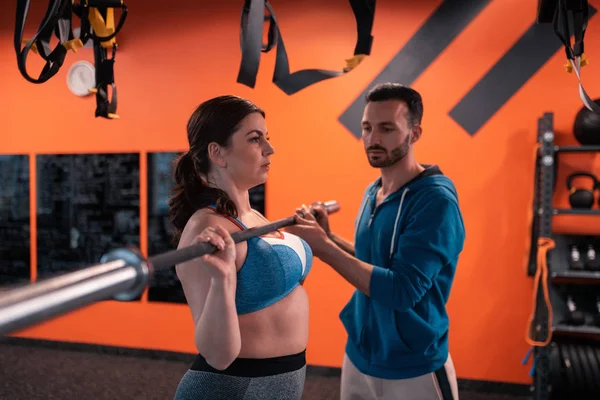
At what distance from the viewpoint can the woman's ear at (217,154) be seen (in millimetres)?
1498

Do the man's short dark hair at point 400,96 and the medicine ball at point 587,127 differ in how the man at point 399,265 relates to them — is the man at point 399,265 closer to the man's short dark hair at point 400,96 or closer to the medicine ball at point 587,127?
the man's short dark hair at point 400,96

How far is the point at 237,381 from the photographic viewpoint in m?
1.40

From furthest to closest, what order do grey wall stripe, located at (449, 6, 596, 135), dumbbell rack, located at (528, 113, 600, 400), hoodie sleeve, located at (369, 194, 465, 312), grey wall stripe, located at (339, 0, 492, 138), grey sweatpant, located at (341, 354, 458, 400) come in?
grey wall stripe, located at (339, 0, 492, 138) < grey wall stripe, located at (449, 6, 596, 135) < dumbbell rack, located at (528, 113, 600, 400) < grey sweatpant, located at (341, 354, 458, 400) < hoodie sleeve, located at (369, 194, 465, 312)

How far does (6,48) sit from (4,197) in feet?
4.44

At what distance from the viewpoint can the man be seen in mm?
1805

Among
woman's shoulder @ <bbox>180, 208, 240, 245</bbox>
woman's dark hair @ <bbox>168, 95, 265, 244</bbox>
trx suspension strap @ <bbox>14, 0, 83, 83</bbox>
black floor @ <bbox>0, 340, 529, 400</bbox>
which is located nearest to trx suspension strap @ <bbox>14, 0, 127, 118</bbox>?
trx suspension strap @ <bbox>14, 0, 83, 83</bbox>

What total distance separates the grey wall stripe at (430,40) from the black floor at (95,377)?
88.1 inches

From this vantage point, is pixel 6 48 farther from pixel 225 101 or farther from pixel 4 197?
pixel 225 101

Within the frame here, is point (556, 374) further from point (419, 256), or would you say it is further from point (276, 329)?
point (276, 329)

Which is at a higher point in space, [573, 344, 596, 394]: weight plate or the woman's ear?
the woman's ear

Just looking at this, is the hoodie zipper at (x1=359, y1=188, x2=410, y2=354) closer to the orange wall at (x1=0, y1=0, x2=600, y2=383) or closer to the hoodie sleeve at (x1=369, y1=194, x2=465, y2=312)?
the hoodie sleeve at (x1=369, y1=194, x2=465, y2=312)

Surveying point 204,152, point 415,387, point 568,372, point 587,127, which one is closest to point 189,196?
point 204,152

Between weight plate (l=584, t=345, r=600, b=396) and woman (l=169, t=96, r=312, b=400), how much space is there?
2361 millimetres

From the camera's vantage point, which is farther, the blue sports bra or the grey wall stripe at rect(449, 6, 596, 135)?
the grey wall stripe at rect(449, 6, 596, 135)
